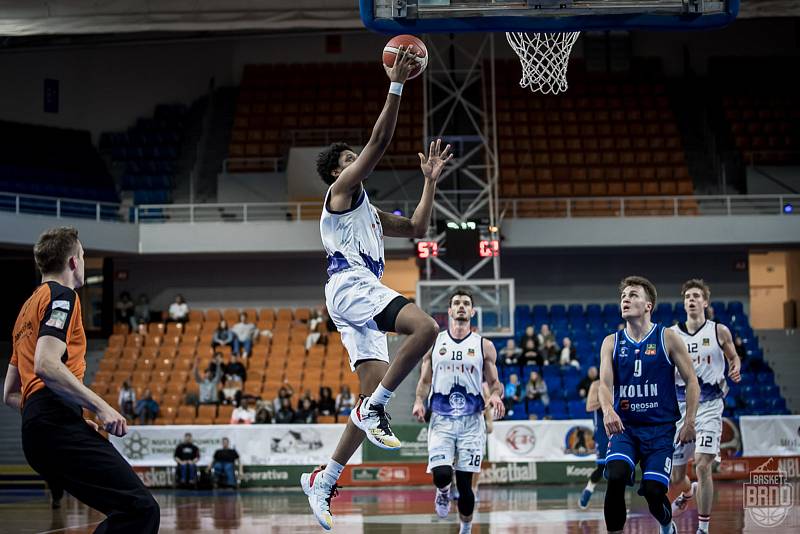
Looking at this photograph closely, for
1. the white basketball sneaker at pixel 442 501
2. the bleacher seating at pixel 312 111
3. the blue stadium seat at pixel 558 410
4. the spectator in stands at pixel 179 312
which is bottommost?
the white basketball sneaker at pixel 442 501

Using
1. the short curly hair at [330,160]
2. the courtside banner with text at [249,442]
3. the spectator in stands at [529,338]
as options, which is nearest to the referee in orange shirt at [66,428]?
the short curly hair at [330,160]

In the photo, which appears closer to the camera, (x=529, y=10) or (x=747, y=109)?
(x=529, y=10)

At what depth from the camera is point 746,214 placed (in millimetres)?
24641

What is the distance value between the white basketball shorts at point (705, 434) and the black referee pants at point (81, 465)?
6350 millimetres

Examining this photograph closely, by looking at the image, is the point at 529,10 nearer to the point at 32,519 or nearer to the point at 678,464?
the point at 678,464

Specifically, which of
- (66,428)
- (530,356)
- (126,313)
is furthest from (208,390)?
(66,428)

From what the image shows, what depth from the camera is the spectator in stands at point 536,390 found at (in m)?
20.4

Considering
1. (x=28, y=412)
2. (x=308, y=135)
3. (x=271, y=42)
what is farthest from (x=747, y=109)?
(x=28, y=412)

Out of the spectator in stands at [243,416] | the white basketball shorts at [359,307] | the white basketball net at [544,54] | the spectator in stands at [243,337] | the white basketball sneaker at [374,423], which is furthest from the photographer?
the spectator in stands at [243,337]

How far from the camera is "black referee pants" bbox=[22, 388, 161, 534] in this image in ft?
17.8

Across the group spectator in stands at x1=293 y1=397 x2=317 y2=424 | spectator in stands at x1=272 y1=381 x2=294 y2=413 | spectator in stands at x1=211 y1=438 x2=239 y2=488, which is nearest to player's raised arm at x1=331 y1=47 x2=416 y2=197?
spectator in stands at x1=211 y1=438 x2=239 y2=488

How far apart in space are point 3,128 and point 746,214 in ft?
64.7

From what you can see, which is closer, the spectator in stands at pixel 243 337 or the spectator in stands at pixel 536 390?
the spectator in stands at pixel 536 390

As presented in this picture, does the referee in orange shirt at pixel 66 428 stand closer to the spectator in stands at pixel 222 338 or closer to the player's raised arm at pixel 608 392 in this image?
the player's raised arm at pixel 608 392
